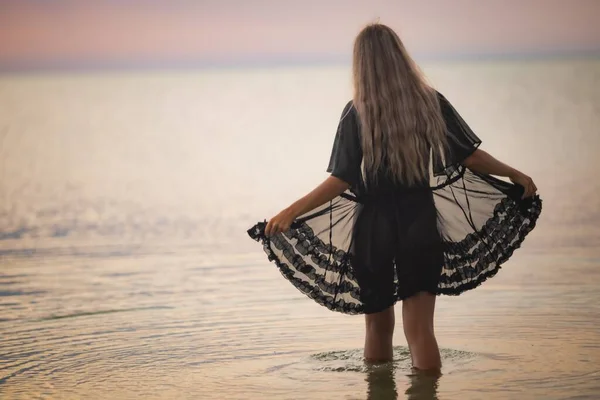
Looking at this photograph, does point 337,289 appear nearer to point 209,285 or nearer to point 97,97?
point 209,285

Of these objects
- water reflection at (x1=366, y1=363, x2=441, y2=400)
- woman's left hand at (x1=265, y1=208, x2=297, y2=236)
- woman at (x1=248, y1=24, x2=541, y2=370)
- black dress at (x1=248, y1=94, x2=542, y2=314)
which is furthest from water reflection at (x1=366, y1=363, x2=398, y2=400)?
woman's left hand at (x1=265, y1=208, x2=297, y2=236)

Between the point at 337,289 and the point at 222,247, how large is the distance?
4.01 meters

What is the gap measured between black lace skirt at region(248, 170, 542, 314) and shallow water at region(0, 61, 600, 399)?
0.33 metres

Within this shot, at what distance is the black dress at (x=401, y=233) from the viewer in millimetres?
4336

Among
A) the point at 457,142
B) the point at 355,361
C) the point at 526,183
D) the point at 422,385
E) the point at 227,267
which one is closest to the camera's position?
the point at 422,385

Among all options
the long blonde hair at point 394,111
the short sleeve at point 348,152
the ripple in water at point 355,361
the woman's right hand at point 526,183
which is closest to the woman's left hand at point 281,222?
the short sleeve at point 348,152

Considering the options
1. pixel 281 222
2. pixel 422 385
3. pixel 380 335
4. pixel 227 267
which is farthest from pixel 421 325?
pixel 227 267

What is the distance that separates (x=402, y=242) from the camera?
4.36 m

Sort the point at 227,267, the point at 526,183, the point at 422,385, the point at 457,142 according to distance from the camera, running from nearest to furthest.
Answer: the point at 422,385
the point at 457,142
the point at 526,183
the point at 227,267

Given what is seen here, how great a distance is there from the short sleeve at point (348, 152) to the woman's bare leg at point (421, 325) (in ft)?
1.64

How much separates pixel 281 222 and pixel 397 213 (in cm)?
Answer: 44

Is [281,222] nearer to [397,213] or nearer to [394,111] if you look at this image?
[397,213]

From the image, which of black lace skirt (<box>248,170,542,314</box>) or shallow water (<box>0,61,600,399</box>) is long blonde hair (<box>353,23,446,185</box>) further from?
shallow water (<box>0,61,600,399</box>)

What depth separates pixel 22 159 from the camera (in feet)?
47.5
